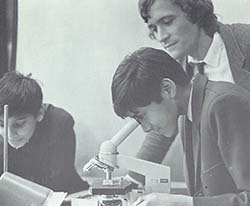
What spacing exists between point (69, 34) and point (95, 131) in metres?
0.41

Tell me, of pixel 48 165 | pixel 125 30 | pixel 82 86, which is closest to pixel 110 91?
pixel 82 86

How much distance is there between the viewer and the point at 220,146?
1751 millimetres

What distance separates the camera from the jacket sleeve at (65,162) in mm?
1911

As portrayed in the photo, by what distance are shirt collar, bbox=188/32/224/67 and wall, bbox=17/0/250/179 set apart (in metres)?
0.21

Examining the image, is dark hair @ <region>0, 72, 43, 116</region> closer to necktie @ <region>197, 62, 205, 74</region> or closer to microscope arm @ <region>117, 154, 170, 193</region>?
microscope arm @ <region>117, 154, 170, 193</region>

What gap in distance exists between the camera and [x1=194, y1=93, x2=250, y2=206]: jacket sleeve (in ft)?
5.70

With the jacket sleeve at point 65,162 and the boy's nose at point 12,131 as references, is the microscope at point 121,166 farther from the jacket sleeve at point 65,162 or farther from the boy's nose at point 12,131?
the boy's nose at point 12,131

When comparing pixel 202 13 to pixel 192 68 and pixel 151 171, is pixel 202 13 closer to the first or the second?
pixel 192 68

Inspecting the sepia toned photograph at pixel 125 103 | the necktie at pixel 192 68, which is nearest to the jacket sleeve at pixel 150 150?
the sepia toned photograph at pixel 125 103

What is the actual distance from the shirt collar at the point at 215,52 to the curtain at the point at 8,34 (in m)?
0.79

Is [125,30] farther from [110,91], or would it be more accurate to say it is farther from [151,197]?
[151,197]

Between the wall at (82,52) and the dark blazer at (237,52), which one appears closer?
the dark blazer at (237,52)

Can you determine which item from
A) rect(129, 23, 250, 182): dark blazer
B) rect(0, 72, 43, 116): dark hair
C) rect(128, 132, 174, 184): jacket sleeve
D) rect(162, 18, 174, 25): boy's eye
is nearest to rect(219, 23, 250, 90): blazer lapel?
rect(129, 23, 250, 182): dark blazer

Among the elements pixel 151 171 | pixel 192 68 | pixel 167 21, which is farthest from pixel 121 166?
pixel 167 21
